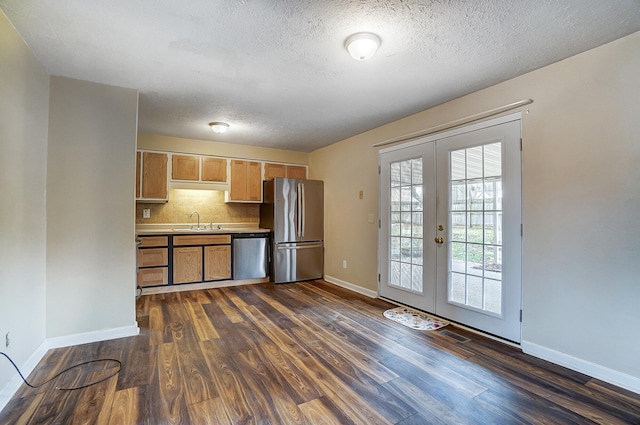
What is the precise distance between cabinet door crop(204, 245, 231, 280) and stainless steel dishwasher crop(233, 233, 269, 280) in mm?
112

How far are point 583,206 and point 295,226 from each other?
3.83 m

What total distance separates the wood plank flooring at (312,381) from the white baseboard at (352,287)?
3.35 ft

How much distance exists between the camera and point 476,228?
2.95 metres

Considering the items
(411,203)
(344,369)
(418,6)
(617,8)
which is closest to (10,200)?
(344,369)

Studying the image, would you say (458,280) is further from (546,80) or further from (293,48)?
(293,48)

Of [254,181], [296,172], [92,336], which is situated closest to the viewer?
[92,336]

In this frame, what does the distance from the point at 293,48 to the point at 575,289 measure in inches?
110

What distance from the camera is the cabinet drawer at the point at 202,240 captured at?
4.48m

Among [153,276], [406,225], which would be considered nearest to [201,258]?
[153,276]

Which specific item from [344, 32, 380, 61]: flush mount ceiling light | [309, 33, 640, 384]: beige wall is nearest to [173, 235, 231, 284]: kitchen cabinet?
[344, 32, 380, 61]: flush mount ceiling light

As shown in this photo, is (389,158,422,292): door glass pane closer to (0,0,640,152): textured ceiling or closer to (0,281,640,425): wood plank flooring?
(0,281,640,425): wood plank flooring

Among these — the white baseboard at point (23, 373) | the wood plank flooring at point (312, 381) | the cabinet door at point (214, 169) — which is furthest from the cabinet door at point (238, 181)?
the white baseboard at point (23, 373)

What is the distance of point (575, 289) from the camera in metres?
2.27

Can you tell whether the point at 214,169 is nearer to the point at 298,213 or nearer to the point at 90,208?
the point at 298,213
